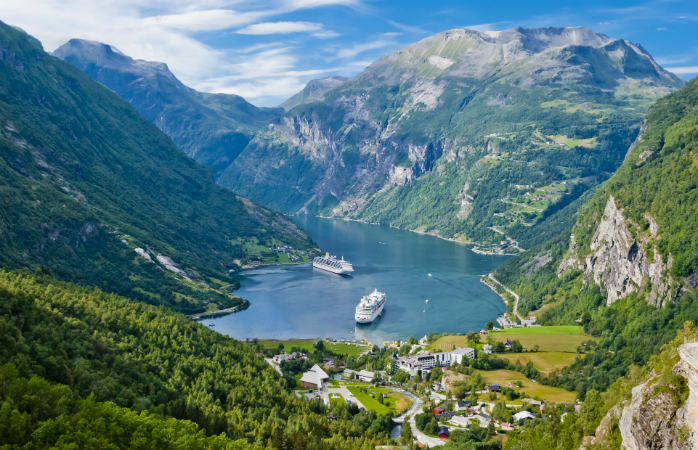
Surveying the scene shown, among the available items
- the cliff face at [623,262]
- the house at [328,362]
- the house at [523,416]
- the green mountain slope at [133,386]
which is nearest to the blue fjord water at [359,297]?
the house at [328,362]

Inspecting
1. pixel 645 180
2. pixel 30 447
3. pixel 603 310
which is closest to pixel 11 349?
pixel 30 447

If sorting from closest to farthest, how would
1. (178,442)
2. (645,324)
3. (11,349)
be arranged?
(178,442) → (11,349) → (645,324)

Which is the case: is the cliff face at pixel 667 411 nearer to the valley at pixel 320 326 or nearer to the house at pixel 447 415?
the valley at pixel 320 326

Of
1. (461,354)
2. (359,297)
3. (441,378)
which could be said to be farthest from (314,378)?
(359,297)

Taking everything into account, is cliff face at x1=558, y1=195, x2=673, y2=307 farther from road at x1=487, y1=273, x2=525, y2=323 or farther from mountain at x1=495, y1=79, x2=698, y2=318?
road at x1=487, y1=273, x2=525, y2=323

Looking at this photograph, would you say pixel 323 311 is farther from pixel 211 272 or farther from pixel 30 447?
pixel 30 447
